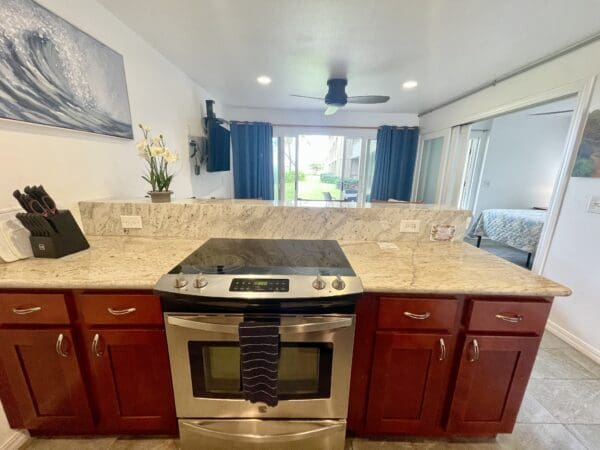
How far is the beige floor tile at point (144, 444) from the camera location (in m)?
1.19

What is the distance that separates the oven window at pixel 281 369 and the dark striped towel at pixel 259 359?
62 millimetres

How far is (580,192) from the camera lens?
191 centimetres

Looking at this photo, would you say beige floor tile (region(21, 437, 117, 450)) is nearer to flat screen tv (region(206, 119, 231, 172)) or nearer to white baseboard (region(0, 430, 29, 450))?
white baseboard (region(0, 430, 29, 450))

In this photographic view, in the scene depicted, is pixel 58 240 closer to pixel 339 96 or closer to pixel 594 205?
pixel 339 96

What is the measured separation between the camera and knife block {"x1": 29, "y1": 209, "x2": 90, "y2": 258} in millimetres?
1136

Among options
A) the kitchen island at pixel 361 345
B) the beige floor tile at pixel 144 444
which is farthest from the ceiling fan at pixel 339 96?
the beige floor tile at pixel 144 444

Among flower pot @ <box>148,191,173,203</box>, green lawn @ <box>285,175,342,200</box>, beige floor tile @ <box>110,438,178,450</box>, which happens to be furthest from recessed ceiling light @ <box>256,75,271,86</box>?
beige floor tile @ <box>110,438,178,450</box>

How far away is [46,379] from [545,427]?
8.22 ft

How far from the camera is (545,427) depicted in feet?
4.33

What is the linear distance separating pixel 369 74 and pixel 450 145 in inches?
76.6

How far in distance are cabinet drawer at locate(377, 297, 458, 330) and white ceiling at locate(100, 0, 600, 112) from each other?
1786mm

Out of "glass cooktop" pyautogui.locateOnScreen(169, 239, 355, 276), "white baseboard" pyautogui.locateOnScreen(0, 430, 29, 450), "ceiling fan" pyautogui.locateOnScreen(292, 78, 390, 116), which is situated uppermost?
"ceiling fan" pyautogui.locateOnScreen(292, 78, 390, 116)

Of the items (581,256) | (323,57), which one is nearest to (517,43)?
(323,57)

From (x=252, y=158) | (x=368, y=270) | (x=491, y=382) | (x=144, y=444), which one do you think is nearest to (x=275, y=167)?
(x=252, y=158)
